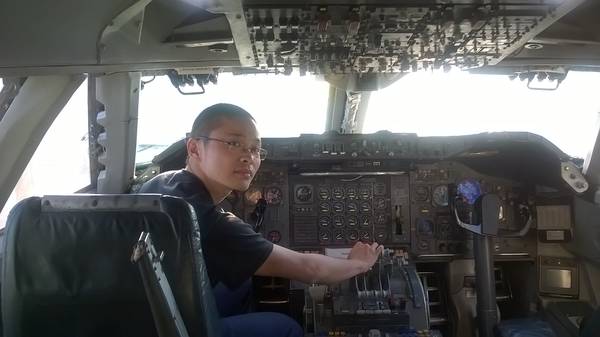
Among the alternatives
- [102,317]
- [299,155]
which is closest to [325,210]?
[299,155]

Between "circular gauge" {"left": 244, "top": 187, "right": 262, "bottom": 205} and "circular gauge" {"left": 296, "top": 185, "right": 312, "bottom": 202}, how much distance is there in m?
0.26

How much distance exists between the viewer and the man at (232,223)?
1810mm

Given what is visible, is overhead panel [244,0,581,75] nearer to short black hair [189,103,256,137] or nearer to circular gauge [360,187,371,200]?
short black hair [189,103,256,137]

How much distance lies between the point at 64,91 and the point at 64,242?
58.2 inches

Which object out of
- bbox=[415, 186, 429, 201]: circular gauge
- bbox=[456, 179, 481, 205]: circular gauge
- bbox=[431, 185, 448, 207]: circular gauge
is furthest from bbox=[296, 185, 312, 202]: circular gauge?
bbox=[456, 179, 481, 205]: circular gauge

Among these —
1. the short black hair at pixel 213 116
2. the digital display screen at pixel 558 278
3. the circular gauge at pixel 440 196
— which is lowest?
the digital display screen at pixel 558 278

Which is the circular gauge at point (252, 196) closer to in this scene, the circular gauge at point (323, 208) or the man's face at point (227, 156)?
the circular gauge at point (323, 208)

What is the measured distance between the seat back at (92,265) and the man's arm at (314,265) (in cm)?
64

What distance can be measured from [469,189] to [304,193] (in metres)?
1.08

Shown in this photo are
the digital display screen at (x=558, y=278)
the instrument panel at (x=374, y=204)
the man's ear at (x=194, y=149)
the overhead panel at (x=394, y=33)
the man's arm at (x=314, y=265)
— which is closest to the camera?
the overhead panel at (x=394, y=33)

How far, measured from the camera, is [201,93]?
3.17 meters

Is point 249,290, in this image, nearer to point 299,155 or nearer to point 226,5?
point 299,155

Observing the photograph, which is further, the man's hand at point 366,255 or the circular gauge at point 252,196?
the circular gauge at point 252,196

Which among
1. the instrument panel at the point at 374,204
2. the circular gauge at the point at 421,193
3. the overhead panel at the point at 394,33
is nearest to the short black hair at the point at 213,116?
the overhead panel at the point at 394,33
